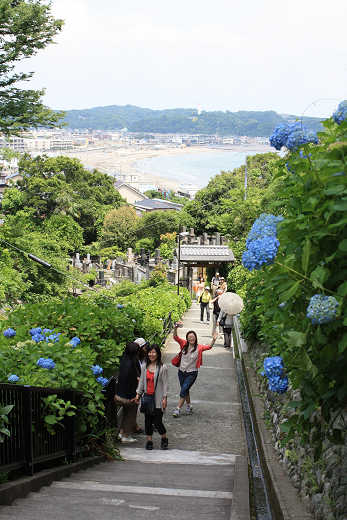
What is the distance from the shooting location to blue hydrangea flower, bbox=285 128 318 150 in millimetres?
3533

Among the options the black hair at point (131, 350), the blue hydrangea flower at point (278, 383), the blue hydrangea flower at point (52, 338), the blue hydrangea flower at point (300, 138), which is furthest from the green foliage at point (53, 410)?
the blue hydrangea flower at point (300, 138)

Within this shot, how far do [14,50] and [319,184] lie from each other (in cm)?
1866

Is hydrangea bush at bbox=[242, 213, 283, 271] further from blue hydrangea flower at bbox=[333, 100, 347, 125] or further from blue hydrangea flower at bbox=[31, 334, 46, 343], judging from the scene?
blue hydrangea flower at bbox=[31, 334, 46, 343]

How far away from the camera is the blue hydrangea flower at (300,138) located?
3533 millimetres

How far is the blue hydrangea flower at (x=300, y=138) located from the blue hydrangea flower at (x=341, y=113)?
0.56 ft

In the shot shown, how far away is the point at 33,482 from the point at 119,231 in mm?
71563

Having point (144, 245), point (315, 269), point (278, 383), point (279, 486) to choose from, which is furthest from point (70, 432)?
point (144, 245)

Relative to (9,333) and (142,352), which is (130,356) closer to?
(142,352)

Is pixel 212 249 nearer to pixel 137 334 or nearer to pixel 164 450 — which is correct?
pixel 137 334

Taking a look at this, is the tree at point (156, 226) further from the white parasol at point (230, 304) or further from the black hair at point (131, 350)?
the black hair at point (131, 350)

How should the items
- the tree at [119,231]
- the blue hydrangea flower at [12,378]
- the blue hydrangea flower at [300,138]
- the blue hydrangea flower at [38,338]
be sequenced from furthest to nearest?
the tree at [119,231]
the blue hydrangea flower at [38,338]
the blue hydrangea flower at [12,378]
the blue hydrangea flower at [300,138]

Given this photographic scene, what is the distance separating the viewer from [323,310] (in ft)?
8.53

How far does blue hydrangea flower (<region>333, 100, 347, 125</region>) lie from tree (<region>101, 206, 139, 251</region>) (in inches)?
2884

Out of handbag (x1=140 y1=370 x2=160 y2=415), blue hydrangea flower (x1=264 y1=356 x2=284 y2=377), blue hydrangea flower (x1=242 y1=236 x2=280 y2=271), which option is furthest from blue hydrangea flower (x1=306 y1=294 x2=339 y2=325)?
handbag (x1=140 y1=370 x2=160 y2=415)
